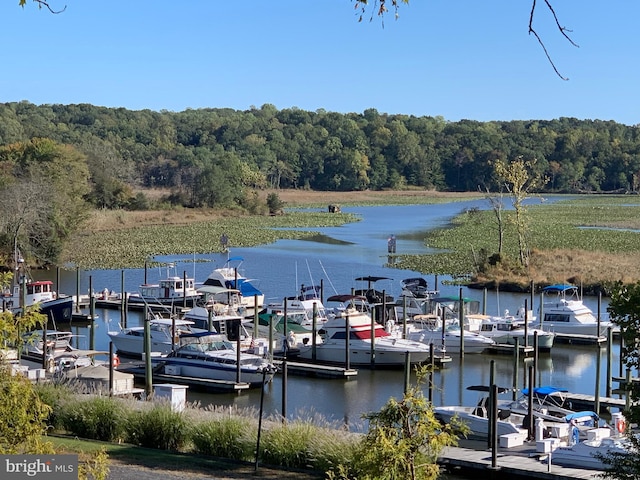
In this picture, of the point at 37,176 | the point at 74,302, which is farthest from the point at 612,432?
the point at 37,176

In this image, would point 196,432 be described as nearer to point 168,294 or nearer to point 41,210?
point 168,294

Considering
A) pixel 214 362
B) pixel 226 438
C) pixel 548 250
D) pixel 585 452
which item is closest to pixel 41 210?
pixel 548 250

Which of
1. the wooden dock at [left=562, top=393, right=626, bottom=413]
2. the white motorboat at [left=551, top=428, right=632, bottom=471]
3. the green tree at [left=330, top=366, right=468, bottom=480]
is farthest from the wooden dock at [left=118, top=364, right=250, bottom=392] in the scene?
the green tree at [left=330, top=366, right=468, bottom=480]

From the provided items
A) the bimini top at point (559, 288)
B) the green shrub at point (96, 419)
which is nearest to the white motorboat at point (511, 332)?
the bimini top at point (559, 288)

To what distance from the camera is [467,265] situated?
69.5 m

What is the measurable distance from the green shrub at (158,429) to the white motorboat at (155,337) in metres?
15.8

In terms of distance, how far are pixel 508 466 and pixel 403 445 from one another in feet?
38.5

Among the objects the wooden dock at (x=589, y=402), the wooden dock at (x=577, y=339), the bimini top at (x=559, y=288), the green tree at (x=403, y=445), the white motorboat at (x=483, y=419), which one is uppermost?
the green tree at (x=403, y=445)

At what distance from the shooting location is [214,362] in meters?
36.7

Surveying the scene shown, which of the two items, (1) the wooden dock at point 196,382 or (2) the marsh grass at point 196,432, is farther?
(1) the wooden dock at point 196,382

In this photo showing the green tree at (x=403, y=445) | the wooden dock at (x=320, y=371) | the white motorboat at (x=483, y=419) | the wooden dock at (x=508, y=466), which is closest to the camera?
the green tree at (x=403, y=445)

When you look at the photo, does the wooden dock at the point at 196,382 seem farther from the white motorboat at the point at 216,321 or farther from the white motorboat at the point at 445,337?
the white motorboat at the point at 445,337

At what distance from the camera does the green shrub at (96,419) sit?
25.2m

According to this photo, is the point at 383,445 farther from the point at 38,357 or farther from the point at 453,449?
the point at 38,357
